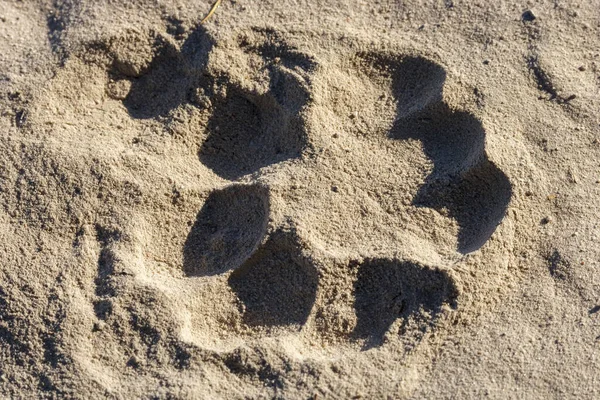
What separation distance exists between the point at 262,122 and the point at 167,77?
32 centimetres

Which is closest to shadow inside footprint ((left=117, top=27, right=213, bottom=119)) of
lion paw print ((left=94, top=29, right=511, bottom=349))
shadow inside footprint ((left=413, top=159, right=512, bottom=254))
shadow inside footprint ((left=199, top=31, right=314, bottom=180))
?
lion paw print ((left=94, top=29, right=511, bottom=349))

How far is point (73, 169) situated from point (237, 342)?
65 cm

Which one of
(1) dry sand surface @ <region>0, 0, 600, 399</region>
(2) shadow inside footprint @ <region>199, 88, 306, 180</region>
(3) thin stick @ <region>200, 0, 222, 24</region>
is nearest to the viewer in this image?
(1) dry sand surface @ <region>0, 0, 600, 399</region>

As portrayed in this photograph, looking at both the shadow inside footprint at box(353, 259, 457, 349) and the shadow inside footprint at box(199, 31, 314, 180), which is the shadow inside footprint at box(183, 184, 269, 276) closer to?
the shadow inside footprint at box(199, 31, 314, 180)

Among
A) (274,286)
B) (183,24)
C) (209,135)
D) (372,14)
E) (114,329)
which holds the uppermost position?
(372,14)

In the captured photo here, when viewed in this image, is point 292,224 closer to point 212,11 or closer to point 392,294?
point 392,294

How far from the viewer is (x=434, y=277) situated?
5.85 feet

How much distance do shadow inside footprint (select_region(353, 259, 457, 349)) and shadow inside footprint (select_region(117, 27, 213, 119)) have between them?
73 cm

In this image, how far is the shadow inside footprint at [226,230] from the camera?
1.88m

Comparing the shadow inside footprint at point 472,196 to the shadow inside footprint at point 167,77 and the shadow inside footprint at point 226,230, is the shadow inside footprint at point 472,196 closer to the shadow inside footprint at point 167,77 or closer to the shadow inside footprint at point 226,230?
the shadow inside footprint at point 226,230

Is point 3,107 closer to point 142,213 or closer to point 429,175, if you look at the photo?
point 142,213

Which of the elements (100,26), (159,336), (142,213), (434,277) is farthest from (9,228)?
(434,277)

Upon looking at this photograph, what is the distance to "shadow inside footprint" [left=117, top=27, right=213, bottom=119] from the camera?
2.06m

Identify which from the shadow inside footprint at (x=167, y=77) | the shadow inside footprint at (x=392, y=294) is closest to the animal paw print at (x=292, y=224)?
the shadow inside footprint at (x=392, y=294)
